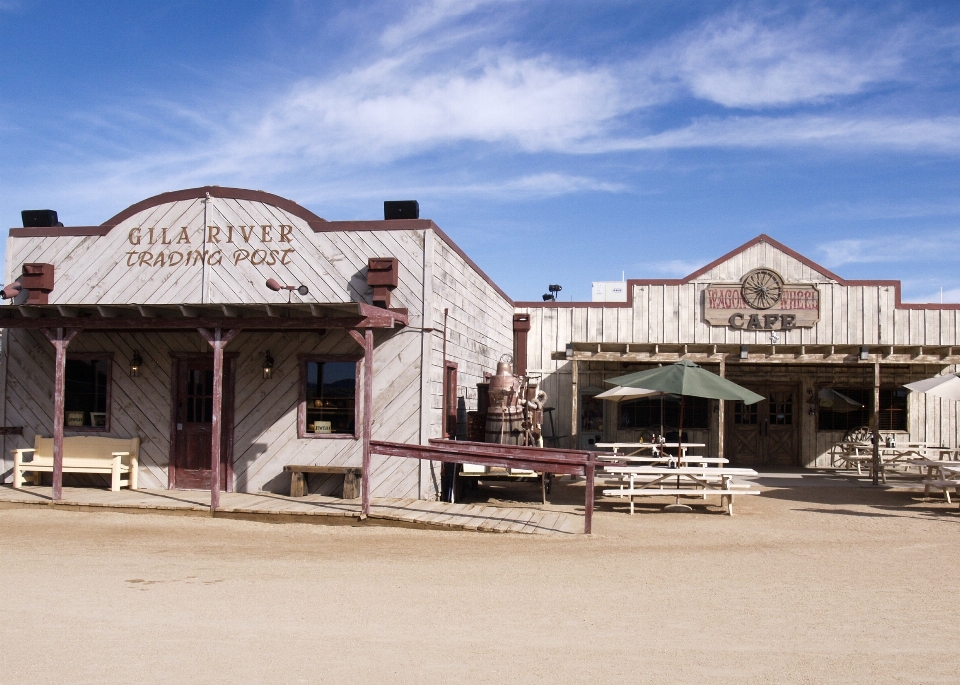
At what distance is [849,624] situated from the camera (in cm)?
605

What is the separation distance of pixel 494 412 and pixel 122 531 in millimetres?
5583

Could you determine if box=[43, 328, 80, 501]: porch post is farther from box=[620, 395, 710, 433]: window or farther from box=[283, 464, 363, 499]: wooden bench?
box=[620, 395, 710, 433]: window

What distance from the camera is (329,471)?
11.8m

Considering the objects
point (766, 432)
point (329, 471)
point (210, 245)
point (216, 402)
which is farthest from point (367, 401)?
point (766, 432)

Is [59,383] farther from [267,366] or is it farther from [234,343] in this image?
[267,366]

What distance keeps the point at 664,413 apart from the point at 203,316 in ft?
37.8

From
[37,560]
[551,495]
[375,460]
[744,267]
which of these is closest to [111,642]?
[37,560]

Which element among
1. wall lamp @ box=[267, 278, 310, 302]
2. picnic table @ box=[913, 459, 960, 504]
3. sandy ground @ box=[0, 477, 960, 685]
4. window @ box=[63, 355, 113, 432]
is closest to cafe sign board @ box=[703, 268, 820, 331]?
picnic table @ box=[913, 459, 960, 504]

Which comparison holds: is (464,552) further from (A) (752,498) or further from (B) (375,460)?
(A) (752,498)

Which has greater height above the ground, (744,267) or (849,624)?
(744,267)

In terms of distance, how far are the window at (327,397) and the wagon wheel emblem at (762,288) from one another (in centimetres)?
1056

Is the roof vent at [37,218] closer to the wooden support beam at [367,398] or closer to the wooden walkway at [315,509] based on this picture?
the wooden walkway at [315,509]

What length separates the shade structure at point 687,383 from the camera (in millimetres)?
12234

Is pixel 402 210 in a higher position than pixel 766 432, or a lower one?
higher
